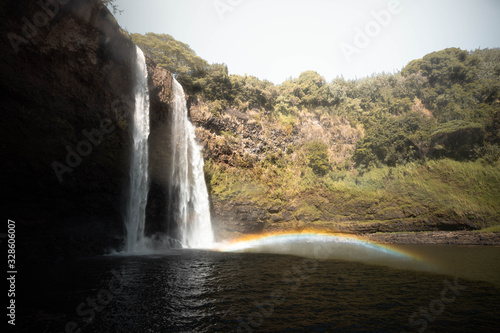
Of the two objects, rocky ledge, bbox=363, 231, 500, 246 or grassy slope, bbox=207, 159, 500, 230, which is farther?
grassy slope, bbox=207, 159, 500, 230

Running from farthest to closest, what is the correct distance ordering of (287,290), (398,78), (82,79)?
1. (398,78)
2. (82,79)
3. (287,290)

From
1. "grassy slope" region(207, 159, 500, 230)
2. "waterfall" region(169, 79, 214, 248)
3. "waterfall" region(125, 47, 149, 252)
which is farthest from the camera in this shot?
"grassy slope" region(207, 159, 500, 230)

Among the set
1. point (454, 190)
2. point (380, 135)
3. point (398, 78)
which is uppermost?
point (398, 78)

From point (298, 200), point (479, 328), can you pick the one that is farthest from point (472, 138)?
point (479, 328)

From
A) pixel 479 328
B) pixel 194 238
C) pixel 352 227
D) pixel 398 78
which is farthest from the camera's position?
pixel 398 78

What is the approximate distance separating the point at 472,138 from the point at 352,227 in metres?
17.0

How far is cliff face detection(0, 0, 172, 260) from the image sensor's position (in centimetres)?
1034

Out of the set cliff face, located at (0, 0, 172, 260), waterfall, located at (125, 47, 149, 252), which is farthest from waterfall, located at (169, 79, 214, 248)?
cliff face, located at (0, 0, 172, 260)

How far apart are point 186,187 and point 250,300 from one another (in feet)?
49.5

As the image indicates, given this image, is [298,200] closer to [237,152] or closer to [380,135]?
[237,152]

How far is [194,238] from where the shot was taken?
19859 mm

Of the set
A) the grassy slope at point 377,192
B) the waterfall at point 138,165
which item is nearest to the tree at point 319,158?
the grassy slope at point 377,192

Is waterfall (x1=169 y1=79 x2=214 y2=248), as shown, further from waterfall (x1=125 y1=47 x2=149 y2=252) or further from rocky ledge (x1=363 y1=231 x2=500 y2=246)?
rocky ledge (x1=363 y1=231 x2=500 y2=246)

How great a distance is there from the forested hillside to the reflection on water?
13578 mm
